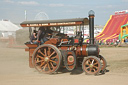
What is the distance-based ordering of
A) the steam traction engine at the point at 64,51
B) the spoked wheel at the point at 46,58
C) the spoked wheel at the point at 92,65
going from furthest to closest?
the spoked wheel at the point at 46,58, the steam traction engine at the point at 64,51, the spoked wheel at the point at 92,65

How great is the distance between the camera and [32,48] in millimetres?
7586

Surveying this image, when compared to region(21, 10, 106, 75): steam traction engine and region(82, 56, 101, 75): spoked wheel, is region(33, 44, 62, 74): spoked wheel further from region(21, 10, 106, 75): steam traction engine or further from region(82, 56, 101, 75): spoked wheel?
region(82, 56, 101, 75): spoked wheel

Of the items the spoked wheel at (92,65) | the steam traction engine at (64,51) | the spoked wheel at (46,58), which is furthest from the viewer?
the spoked wheel at (46,58)

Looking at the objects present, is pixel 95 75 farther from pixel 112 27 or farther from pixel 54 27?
pixel 112 27

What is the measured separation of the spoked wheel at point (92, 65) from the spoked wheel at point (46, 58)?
94 cm

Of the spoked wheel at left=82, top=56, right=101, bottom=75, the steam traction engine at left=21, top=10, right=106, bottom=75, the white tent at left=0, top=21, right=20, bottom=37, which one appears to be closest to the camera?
the spoked wheel at left=82, top=56, right=101, bottom=75

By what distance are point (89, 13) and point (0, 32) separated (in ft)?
Answer: 143

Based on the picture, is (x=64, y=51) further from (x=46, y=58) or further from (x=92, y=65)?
(x=92, y=65)

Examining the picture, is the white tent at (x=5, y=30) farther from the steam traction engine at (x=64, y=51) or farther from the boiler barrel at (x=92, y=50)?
the boiler barrel at (x=92, y=50)

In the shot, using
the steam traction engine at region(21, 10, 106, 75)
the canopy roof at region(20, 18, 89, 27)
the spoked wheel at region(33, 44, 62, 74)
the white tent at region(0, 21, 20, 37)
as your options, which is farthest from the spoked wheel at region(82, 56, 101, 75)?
the white tent at region(0, 21, 20, 37)

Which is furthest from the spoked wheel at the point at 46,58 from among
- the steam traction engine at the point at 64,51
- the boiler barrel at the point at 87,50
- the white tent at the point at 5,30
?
the white tent at the point at 5,30

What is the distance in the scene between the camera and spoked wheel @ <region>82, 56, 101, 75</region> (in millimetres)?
6516

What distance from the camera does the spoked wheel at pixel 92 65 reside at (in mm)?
6516

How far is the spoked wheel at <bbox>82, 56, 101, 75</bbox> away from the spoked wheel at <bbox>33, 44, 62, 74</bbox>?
3.07ft
